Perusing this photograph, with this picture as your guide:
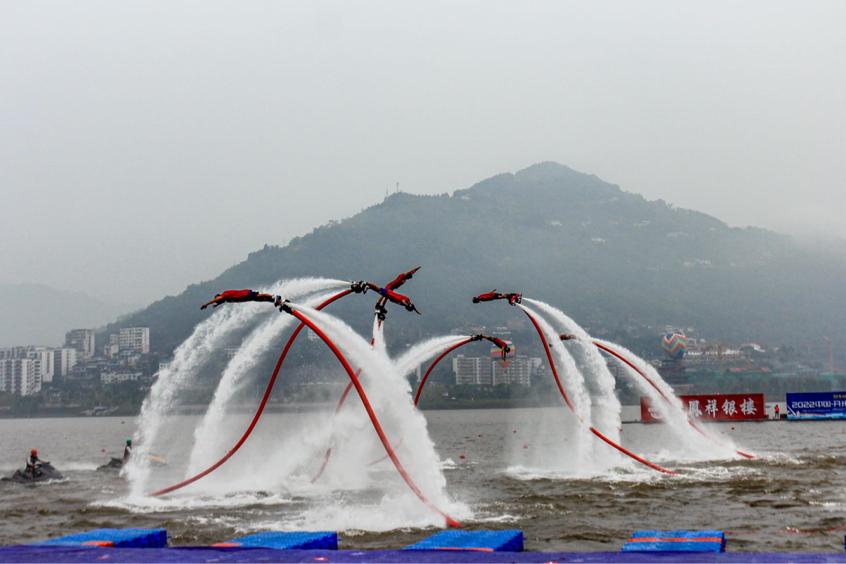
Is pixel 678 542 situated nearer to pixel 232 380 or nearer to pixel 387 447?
pixel 387 447

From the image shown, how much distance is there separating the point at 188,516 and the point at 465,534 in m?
16.4

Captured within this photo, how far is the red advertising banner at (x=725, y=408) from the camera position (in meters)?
114

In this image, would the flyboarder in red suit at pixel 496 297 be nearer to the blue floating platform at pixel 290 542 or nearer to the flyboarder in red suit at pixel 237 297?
the flyboarder in red suit at pixel 237 297

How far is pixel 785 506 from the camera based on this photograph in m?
40.8

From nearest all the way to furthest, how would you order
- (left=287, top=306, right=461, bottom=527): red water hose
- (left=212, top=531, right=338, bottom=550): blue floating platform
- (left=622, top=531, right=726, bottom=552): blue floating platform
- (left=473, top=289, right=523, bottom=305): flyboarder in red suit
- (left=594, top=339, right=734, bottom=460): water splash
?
1. (left=622, top=531, right=726, bottom=552): blue floating platform
2. (left=212, top=531, right=338, bottom=550): blue floating platform
3. (left=287, top=306, right=461, bottom=527): red water hose
4. (left=473, top=289, right=523, bottom=305): flyboarder in red suit
5. (left=594, top=339, right=734, bottom=460): water splash

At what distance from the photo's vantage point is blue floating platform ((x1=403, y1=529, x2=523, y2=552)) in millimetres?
25172

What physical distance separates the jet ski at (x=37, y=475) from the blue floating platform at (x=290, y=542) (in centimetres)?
3686

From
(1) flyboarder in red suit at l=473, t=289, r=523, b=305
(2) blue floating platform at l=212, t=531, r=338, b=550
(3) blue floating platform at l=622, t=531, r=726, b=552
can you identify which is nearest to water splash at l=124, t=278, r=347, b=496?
(1) flyboarder in red suit at l=473, t=289, r=523, b=305

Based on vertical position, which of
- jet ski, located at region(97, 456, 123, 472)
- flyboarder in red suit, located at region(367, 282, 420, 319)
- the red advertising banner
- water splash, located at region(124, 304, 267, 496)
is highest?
flyboarder in red suit, located at region(367, 282, 420, 319)

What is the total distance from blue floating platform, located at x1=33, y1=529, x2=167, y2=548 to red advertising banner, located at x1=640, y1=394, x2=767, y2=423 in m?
91.4

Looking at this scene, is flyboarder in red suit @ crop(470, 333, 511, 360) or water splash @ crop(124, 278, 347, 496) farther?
flyboarder in red suit @ crop(470, 333, 511, 360)

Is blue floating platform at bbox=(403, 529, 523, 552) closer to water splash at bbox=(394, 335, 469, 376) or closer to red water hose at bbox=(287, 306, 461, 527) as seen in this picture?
red water hose at bbox=(287, 306, 461, 527)

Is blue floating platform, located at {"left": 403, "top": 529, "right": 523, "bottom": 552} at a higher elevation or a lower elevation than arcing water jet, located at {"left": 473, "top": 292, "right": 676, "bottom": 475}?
lower

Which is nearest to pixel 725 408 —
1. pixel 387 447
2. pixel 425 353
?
pixel 425 353
